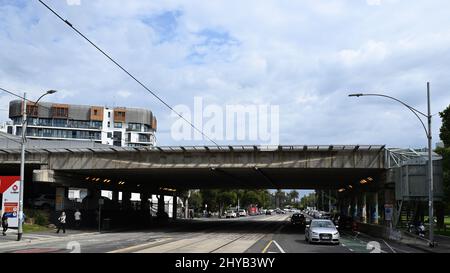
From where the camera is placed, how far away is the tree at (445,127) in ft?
125

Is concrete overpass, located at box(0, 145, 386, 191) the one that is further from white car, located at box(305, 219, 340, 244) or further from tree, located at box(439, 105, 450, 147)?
white car, located at box(305, 219, 340, 244)

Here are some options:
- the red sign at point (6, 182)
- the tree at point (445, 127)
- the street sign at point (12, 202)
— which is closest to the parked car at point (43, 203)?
the red sign at point (6, 182)

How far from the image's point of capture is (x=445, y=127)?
3903 cm

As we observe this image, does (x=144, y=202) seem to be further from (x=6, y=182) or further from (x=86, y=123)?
(x=86, y=123)

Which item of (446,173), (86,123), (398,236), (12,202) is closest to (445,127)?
(446,173)

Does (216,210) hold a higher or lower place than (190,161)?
lower

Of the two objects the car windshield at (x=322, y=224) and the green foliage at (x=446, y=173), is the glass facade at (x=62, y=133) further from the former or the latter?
the car windshield at (x=322, y=224)

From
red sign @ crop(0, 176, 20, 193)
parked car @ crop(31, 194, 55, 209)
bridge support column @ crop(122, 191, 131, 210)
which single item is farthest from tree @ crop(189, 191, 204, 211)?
red sign @ crop(0, 176, 20, 193)

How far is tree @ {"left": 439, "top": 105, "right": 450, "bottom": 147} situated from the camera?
1500 inches

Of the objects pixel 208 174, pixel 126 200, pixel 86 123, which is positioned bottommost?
pixel 126 200
